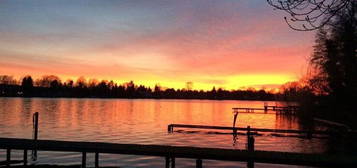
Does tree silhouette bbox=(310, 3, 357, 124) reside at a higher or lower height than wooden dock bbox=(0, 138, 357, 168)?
higher

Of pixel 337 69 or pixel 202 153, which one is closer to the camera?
pixel 202 153

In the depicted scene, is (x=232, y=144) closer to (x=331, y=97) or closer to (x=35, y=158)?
(x=35, y=158)

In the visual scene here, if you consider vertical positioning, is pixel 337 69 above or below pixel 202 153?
above

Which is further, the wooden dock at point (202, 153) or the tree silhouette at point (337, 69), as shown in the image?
the tree silhouette at point (337, 69)

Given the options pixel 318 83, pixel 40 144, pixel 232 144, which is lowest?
pixel 232 144

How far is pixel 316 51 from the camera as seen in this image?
51219 mm

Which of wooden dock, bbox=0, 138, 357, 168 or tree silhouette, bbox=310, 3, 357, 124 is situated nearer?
wooden dock, bbox=0, 138, 357, 168

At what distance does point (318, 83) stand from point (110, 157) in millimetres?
38976

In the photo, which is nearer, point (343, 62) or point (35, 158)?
point (35, 158)

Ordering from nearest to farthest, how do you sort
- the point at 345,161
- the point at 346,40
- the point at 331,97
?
the point at 345,161 < the point at 346,40 < the point at 331,97

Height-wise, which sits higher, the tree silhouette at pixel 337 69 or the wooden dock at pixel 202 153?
the tree silhouette at pixel 337 69

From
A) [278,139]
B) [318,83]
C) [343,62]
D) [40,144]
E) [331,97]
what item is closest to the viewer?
[40,144]

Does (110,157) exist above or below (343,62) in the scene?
below

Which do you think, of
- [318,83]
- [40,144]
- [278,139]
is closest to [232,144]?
[278,139]
